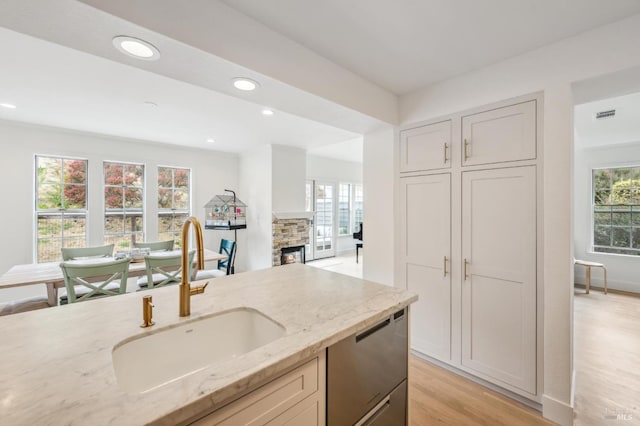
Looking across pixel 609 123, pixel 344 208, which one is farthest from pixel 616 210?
pixel 344 208

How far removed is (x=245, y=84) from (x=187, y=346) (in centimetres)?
153

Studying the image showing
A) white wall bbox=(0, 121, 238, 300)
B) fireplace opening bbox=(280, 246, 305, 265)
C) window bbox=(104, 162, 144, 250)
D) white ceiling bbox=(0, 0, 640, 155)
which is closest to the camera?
white ceiling bbox=(0, 0, 640, 155)

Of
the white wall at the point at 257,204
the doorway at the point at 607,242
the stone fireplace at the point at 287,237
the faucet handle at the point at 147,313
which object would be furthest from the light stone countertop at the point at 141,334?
the white wall at the point at 257,204

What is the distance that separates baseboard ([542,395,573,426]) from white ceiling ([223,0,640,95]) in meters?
2.35

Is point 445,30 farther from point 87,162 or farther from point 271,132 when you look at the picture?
point 87,162

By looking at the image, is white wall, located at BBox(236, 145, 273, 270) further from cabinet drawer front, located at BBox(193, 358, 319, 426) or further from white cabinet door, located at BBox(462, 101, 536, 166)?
cabinet drawer front, located at BBox(193, 358, 319, 426)

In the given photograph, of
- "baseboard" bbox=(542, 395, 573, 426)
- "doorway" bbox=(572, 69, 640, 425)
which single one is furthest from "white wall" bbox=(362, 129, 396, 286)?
"doorway" bbox=(572, 69, 640, 425)

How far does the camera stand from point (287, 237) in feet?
17.0

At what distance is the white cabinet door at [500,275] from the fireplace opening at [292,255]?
3.45m

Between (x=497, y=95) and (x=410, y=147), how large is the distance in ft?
→ 2.48

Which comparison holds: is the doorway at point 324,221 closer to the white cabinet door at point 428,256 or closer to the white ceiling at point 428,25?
the white cabinet door at point 428,256

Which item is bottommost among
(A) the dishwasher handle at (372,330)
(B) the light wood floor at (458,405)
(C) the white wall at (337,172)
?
(B) the light wood floor at (458,405)

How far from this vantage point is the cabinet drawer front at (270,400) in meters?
0.74

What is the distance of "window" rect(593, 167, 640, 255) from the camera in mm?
4453
